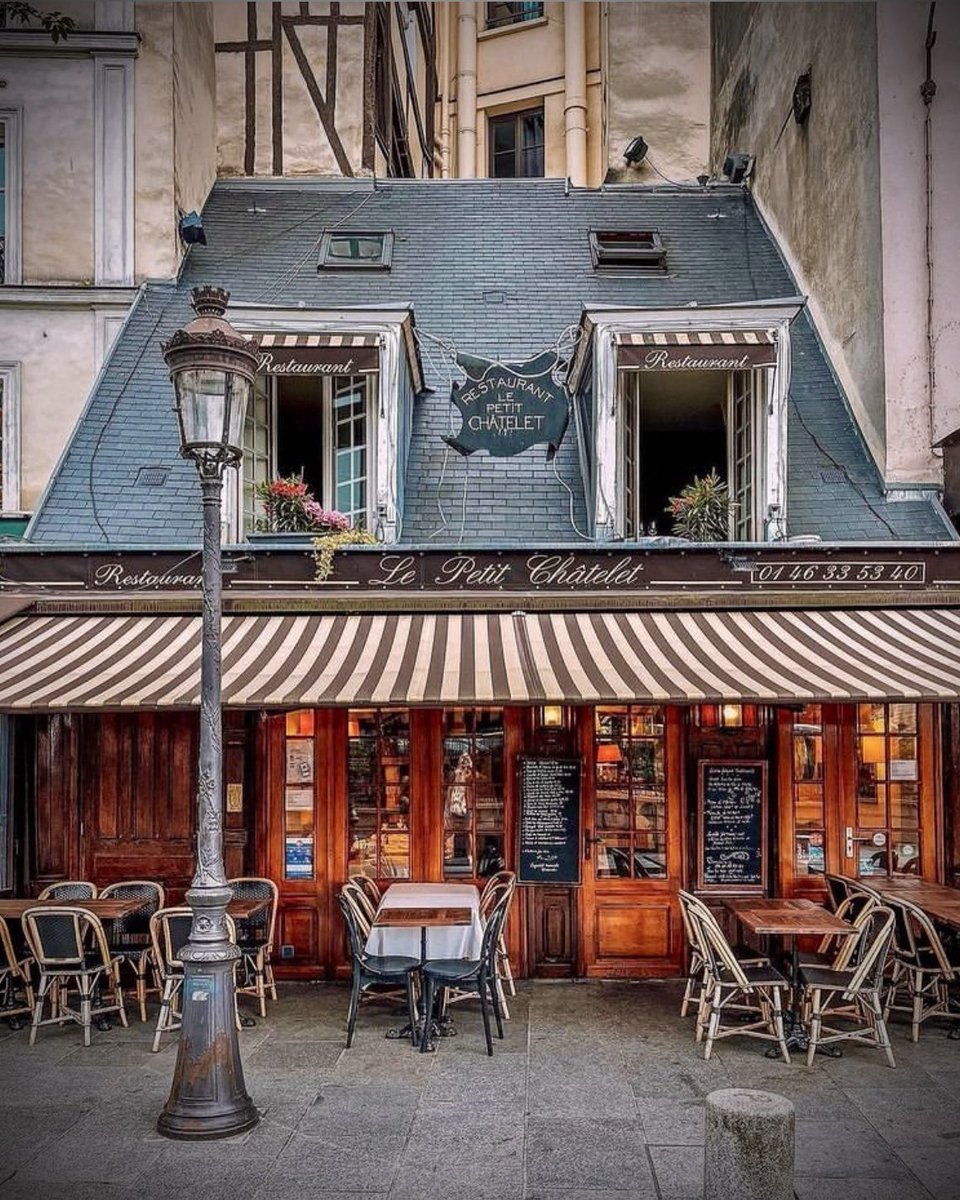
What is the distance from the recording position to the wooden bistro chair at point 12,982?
25.4 ft

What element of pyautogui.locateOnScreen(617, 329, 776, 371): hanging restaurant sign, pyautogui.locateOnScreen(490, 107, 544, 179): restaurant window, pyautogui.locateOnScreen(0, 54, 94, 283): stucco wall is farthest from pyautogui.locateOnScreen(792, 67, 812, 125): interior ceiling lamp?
pyautogui.locateOnScreen(490, 107, 544, 179): restaurant window

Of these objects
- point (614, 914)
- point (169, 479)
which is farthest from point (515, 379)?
point (614, 914)

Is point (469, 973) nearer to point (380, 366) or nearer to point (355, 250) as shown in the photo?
point (380, 366)

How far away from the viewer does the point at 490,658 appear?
8000mm

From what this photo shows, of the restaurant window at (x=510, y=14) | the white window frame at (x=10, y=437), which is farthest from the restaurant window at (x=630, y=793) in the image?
the restaurant window at (x=510, y=14)

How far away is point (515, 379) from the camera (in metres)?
9.93

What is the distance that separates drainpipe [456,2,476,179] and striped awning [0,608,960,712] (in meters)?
15.7

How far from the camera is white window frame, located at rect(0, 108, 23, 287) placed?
10.8 metres

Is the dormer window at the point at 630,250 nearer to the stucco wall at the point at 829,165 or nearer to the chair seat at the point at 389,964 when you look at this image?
the stucco wall at the point at 829,165

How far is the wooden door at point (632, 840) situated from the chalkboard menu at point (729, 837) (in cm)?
20

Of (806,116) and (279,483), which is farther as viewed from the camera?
(806,116)

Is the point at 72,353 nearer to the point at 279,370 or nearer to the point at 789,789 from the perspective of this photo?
the point at 279,370

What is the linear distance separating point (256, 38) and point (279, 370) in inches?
259

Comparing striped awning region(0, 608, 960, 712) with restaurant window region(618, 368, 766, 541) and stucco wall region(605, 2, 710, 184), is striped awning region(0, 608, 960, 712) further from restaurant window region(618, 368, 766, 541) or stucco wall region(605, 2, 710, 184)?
stucco wall region(605, 2, 710, 184)
